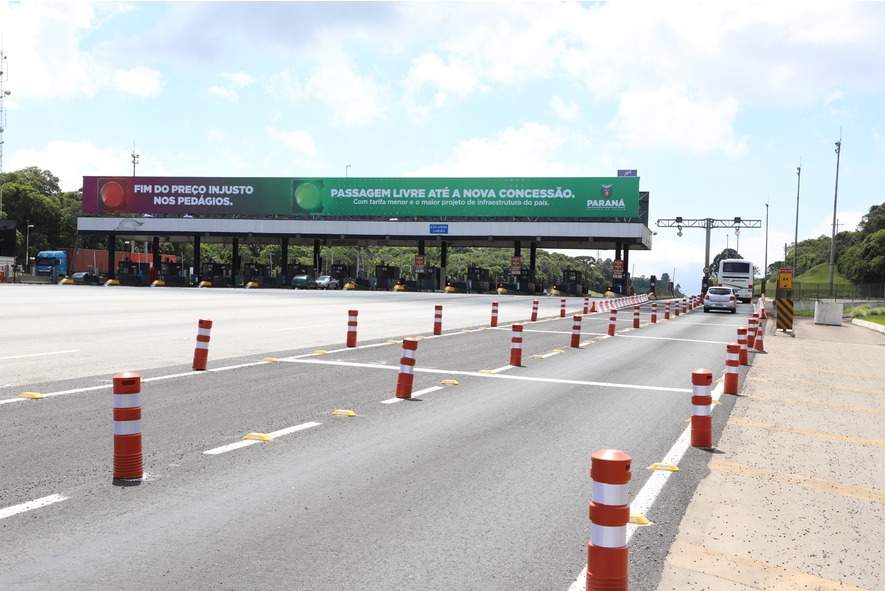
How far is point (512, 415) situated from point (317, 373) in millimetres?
4430

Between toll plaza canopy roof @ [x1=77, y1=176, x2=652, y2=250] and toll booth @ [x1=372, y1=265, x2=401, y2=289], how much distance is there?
2.84 m

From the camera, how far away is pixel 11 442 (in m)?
7.87

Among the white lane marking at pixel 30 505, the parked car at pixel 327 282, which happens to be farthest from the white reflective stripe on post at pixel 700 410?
the parked car at pixel 327 282

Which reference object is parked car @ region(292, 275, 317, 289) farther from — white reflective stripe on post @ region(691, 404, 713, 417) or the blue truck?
white reflective stripe on post @ region(691, 404, 713, 417)

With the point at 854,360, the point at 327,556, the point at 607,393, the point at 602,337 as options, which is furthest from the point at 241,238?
the point at 327,556

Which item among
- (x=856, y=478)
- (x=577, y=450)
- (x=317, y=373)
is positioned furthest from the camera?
(x=317, y=373)

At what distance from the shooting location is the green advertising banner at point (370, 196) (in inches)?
2886

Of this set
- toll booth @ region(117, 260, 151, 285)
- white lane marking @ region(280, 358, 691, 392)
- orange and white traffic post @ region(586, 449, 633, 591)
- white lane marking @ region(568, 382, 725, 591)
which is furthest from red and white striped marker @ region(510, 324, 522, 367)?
toll booth @ region(117, 260, 151, 285)

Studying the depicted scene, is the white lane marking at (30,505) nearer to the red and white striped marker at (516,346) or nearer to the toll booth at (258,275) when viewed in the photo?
the red and white striped marker at (516,346)

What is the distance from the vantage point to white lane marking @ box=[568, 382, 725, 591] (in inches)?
192

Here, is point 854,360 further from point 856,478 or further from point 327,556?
point 327,556

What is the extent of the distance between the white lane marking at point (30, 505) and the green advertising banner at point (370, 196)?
6897 centimetres

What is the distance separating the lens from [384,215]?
256ft

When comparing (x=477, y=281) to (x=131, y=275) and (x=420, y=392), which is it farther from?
(x=420, y=392)
